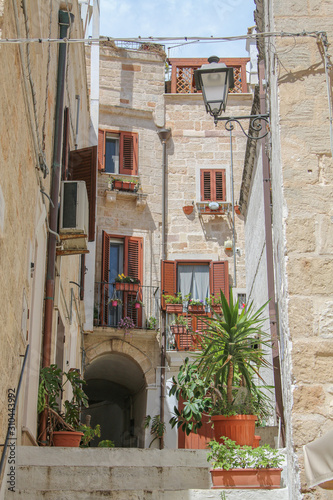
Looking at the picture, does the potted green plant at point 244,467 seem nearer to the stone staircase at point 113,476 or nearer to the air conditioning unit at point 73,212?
the stone staircase at point 113,476

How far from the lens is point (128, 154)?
18297mm

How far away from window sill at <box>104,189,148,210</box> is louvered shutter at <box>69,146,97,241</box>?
6861 mm

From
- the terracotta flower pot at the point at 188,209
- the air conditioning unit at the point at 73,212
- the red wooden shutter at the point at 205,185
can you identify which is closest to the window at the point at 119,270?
the terracotta flower pot at the point at 188,209

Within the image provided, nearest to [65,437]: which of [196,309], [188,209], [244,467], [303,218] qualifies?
[244,467]

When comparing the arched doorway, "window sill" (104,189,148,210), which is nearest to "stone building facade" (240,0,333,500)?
the arched doorway

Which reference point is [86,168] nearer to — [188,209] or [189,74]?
[188,209]

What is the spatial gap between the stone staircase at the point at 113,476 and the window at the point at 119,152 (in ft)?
40.5

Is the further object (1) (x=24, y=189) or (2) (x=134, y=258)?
(2) (x=134, y=258)

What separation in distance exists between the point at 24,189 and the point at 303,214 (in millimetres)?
2310

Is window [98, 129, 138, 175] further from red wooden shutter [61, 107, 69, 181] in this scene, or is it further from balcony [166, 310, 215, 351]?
red wooden shutter [61, 107, 69, 181]

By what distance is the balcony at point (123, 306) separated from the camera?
16.6 metres

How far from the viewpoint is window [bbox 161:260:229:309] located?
17.2m

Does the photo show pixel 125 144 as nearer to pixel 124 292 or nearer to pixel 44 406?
pixel 124 292

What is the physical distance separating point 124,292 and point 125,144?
4.12 m
